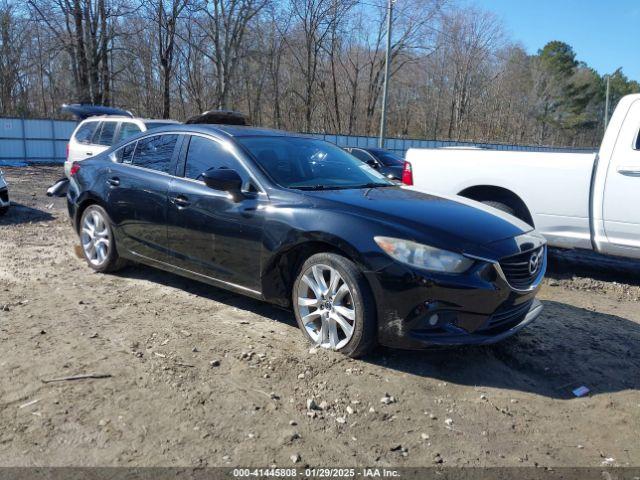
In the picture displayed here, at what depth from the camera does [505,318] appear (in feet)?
11.9

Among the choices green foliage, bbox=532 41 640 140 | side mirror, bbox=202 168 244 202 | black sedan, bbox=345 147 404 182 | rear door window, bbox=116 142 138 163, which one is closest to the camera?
side mirror, bbox=202 168 244 202

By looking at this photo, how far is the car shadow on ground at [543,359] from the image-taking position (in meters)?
3.55

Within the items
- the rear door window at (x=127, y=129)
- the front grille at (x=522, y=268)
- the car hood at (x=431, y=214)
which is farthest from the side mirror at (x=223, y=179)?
the rear door window at (x=127, y=129)

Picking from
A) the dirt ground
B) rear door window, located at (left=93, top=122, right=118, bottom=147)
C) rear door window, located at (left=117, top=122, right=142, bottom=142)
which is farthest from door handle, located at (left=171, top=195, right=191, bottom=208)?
rear door window, located at (left=93, top=122, right=118, bottom=147)

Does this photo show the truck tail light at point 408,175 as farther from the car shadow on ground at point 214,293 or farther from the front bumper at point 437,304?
the front bumper at point 437,304

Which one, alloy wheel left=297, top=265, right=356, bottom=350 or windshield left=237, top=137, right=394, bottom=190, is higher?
windshield left=237, top=137, right=394, bottom=190

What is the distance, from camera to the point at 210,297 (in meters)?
4.95

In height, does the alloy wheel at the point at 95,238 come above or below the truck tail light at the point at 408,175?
below

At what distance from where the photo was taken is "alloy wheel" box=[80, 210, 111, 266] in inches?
216

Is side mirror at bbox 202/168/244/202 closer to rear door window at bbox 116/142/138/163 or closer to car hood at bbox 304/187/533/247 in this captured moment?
car hood at bbox 304/187/533/247

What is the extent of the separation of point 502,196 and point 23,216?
763 centimetres

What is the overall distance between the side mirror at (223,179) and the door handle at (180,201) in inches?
17.4

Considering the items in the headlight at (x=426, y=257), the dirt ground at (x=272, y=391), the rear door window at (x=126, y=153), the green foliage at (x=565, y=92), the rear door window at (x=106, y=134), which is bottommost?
the dirt ground at (x=272, y=391)

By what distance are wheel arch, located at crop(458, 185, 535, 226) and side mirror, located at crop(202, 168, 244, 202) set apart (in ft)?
11.9
